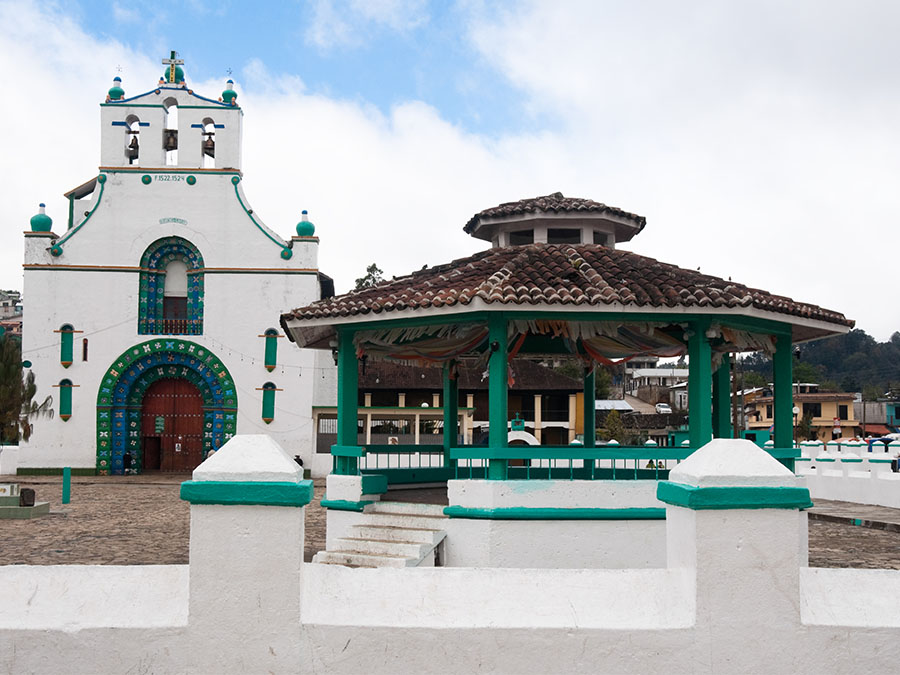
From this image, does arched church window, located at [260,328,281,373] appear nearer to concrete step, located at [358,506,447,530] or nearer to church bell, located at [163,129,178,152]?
church bell, located at [163,129,178,152]

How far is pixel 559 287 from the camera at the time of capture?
29.8ft

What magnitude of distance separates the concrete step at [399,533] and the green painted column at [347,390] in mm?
896

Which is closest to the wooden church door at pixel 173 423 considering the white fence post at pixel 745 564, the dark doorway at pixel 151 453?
the dark doorway at pixel 151 453

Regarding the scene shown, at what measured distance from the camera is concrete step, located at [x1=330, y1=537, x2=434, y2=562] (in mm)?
8695

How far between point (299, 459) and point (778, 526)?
25999 mm

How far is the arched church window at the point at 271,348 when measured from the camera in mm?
30109

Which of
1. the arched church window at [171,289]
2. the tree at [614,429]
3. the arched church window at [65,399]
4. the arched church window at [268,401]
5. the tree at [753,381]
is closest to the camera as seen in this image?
the arched church window at [65,399]

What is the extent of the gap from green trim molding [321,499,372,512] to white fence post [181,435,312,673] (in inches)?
212

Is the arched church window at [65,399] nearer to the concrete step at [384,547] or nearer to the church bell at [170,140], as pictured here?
the church bell at [170,140]

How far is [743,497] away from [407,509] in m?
5.63

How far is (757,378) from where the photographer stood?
82938mm

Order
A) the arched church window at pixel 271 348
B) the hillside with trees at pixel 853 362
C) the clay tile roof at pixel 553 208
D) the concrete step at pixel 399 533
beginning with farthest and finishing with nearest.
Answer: the hillside with trees at pixel 853 362 → the arched church window at pixel 271 348 → the clay tile roof at pixel 553 208 → the concrete step at pixel 399 533

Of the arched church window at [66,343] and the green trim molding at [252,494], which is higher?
the arched church window at [66,343]

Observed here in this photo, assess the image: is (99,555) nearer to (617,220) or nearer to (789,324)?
(617,220)
